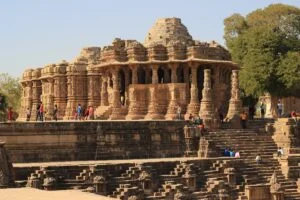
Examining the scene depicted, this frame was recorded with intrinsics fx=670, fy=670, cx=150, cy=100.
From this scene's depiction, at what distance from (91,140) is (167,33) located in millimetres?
11391

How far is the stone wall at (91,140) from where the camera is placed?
81.7 feet

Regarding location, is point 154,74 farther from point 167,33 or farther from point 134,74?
point 167,33

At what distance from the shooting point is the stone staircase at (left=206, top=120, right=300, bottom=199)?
26.2 m

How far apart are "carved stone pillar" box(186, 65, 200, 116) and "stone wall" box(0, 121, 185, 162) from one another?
3.64m

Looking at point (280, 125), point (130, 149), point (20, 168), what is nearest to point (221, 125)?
point (280, 125)

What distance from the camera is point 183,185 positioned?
77.6 feet

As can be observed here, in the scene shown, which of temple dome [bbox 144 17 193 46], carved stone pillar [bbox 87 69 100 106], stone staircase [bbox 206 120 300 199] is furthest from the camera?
carved stone pillar [bbox 87 69 100 106]

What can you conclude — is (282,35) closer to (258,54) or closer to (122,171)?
(258,54)

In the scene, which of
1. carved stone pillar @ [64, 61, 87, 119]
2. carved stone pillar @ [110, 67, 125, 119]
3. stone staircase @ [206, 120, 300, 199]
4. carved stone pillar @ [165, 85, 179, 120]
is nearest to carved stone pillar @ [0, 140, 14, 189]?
stone staircase @ [206, 120, 300, 199]

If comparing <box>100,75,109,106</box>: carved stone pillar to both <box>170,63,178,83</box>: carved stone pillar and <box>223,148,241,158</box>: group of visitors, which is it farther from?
<box>223,148,241,158</box>: group of visitors

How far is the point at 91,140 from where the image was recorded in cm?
2634

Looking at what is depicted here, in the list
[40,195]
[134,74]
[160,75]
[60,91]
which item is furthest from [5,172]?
[60,91]

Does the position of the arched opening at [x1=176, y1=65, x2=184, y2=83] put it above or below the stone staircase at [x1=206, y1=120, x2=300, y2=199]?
above

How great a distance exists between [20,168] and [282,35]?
32.0 meters
